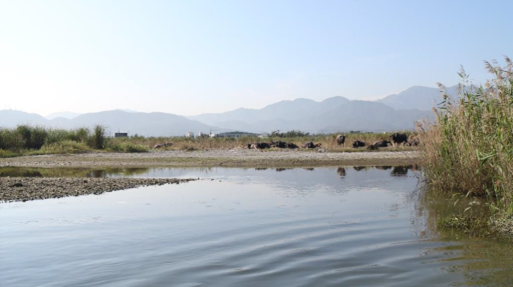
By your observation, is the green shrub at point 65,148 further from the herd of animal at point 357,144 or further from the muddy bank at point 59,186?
the muddy bank at point 59,186

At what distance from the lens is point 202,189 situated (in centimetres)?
1659

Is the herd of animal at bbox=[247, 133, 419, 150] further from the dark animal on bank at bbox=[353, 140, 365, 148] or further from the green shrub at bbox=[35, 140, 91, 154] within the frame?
the green shrub at bbox=[35, 140, 91, 154]

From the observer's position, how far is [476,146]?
12.0 metres

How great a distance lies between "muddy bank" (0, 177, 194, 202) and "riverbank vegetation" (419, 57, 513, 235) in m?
9.24

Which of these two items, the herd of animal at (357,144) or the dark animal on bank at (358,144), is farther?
the dark animal on bank at (358,144)

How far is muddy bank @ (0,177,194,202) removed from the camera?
14688mm

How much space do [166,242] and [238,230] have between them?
1.54 metres

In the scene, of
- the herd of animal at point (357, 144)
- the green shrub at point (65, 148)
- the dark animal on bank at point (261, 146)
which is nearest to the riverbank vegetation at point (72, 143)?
the green shrub at point (65, 148)

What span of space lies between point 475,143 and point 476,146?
5.8 inches

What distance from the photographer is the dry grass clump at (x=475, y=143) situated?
9820 millimetres

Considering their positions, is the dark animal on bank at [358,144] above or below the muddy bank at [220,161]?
above

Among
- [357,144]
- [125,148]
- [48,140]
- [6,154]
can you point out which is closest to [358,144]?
[357,144]

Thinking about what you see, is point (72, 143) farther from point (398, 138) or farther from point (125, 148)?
point (398, 138)

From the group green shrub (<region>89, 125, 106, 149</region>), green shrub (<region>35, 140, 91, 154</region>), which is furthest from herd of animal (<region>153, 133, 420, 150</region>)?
green shrub (<region>35, 140, 91, 154</region>)
